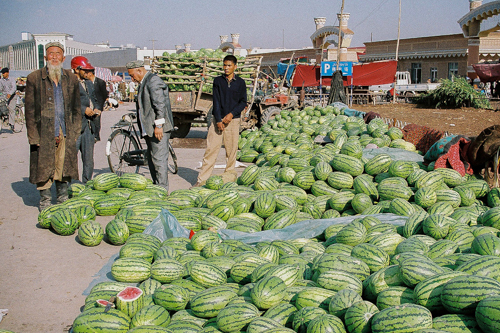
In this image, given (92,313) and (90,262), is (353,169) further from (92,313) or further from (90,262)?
(92,313)

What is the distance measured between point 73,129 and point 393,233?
14.7ft

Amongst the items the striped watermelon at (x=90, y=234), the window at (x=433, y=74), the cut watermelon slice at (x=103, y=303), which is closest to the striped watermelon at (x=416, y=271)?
the cut watermelon slice at (x=103, y=303)

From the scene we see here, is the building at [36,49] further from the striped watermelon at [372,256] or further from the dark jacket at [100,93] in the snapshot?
the striped watermelon at [372,256]

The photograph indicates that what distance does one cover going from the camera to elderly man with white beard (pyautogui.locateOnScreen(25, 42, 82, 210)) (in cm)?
558

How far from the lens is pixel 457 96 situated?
23.6m

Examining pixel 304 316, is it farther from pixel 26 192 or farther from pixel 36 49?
pixel 36 49

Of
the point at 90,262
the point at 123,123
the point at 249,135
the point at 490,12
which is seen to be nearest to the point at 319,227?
the point at 90,262

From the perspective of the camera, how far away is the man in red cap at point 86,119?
687cm

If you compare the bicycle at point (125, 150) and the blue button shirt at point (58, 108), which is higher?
the blue button shirt at point (58, 108)

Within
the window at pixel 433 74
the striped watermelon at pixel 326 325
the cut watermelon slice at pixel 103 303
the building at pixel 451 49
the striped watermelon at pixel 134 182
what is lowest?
the cut watermelon slice at pixel 103 303

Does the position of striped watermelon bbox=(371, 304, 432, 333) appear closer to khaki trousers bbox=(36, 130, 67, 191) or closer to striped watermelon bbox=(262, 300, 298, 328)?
striped watermelon bbox=(262, 300, 298, 328)

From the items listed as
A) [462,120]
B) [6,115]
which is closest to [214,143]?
[6,115]

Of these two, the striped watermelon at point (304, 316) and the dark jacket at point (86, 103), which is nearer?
the striped watermelon at point (304, 316)

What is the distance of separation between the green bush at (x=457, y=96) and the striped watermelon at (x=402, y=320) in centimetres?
2389
